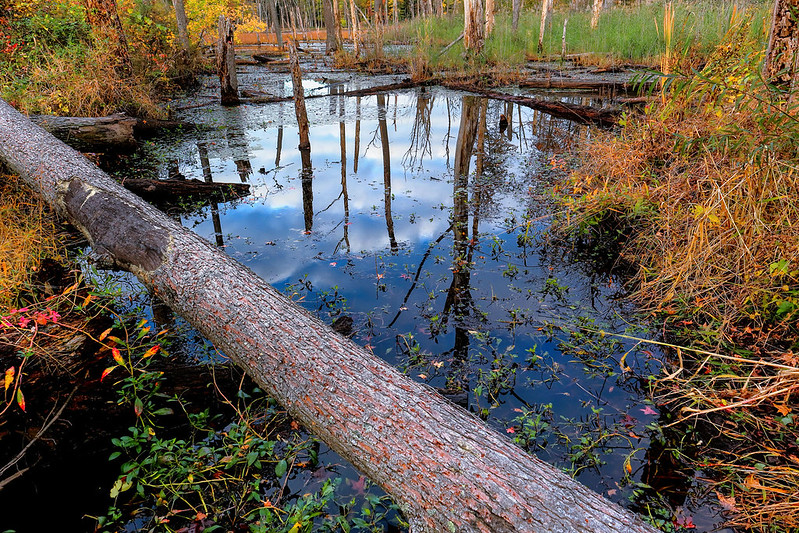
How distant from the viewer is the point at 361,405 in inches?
70.5

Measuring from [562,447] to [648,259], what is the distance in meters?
2.12

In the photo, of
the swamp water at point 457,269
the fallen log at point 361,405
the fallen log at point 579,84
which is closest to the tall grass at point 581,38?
the fallen log at point 579,84

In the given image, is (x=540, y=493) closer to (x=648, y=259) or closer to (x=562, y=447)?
(x=562, y=447)

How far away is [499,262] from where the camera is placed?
3.96 metres

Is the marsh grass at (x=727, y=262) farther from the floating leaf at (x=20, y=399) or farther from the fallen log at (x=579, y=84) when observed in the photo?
the fallen log at (x=579, y=84)

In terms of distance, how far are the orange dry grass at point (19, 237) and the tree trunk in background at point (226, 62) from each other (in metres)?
5.63

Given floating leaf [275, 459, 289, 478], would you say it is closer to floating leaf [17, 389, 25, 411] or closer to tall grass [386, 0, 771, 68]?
floating leaf [17, 389, 25, 411]

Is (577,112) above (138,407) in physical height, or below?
above

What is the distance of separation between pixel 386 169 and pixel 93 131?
3.93 m

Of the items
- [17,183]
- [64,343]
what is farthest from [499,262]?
[17,183]

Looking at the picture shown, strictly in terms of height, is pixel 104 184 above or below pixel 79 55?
below

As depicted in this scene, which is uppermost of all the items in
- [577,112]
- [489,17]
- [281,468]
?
[489,17]

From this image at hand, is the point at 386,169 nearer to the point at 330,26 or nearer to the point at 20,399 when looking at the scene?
the point at 20,399

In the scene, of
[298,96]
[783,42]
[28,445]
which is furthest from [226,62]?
[783,42]
